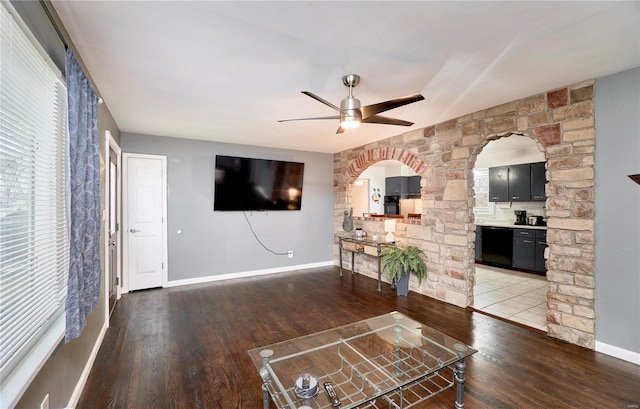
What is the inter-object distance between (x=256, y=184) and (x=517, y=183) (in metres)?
5.47

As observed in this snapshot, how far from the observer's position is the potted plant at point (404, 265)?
405 cm

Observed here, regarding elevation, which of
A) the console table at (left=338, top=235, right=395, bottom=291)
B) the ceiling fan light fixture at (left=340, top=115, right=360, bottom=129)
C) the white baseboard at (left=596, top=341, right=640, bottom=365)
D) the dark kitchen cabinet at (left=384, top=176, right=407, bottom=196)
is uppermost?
the ceiling fan light fixture at (left=340, top=115, right=360, bottom=129)

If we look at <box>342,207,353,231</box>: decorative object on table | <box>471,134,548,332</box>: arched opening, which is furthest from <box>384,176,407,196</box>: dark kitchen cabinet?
<box>342,207,353,231</box>: decorative object on table

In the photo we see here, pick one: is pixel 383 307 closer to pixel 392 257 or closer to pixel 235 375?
pixel 392 257

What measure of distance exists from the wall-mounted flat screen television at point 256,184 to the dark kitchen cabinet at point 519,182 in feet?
14.9

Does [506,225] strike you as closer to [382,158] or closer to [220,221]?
[382,158]

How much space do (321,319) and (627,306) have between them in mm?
2849

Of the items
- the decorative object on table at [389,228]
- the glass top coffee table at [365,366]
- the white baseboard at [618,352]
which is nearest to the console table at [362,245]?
the decorative object on table at [389,228]

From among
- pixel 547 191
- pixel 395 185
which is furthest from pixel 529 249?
pixel 395 185

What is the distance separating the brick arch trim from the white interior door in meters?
3.39

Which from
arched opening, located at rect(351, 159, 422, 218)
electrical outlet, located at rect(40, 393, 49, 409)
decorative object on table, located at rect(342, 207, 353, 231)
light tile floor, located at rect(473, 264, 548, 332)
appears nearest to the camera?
electrical outlet, located at rect(40, 393, 49, 409)

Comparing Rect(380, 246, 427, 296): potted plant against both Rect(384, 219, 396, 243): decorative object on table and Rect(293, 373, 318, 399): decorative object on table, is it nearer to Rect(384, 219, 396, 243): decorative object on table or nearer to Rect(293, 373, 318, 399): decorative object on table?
Rect(384, 219, 396, 243): decorative object on table

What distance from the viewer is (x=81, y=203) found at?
1.75m

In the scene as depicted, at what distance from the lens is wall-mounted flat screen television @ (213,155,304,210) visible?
16.1 feet
